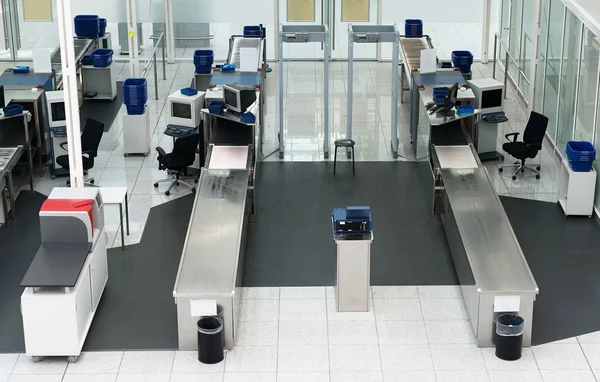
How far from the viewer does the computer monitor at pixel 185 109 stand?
15.8 metres

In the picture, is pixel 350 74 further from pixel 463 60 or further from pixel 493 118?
pixel 463 60

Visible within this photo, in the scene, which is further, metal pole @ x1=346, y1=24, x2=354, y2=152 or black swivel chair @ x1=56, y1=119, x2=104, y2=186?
metal pole @ x1=346, y1=24, x2=354, y2=152

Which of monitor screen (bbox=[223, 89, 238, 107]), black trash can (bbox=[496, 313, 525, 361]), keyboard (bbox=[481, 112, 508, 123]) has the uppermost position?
monitor screen (bbox=[223, 89, 238, 107])

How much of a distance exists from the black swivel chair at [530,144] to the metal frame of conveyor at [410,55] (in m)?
2.58

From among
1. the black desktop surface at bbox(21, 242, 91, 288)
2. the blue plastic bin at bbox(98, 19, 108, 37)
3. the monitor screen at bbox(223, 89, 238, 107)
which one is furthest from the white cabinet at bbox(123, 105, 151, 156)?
the black desktop surface at bbox(21, 242, 91, 288)

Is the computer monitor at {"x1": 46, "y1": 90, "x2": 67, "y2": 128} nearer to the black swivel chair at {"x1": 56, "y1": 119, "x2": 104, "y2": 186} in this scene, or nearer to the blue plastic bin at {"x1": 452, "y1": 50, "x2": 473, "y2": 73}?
the black swivel chair at {"x1": 56, "y1": 119, "x2": 104, "y2": 186}

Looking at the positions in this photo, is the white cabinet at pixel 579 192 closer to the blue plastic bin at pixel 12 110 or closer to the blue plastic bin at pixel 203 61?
the blue plastic bin at pixel 203 61

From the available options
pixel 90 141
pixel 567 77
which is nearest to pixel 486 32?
pixel 567 77

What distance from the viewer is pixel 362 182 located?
15695mm

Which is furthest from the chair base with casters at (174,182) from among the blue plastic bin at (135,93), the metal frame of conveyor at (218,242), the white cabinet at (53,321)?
the white cabinet at (53,321)

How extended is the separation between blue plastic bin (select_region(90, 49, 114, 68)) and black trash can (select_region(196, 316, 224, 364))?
958cm

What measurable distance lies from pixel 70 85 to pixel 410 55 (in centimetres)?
815

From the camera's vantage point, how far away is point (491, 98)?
16.4 metres

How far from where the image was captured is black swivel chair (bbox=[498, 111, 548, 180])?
51.0ft
